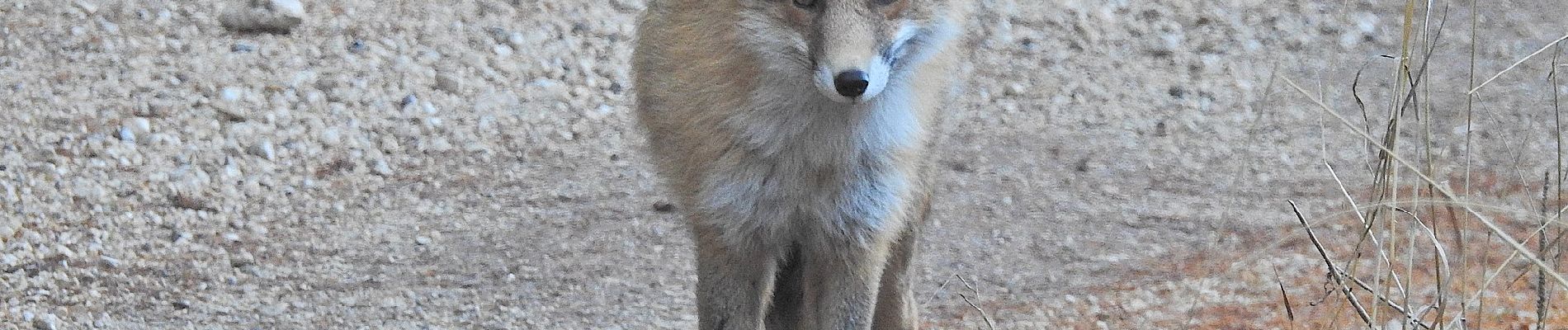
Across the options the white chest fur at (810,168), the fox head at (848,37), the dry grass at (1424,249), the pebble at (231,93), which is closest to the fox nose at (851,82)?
the fox head at (848,37)

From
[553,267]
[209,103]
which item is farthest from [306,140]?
[553,267]

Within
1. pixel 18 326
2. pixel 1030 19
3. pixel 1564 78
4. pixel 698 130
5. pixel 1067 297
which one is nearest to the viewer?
pixel 698 130

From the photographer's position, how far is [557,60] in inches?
315

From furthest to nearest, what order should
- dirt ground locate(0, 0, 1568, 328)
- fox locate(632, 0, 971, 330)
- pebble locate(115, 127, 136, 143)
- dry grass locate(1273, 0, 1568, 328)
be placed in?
pebble locate(115, 127, 136, 143), dirt ground locate(0, 0, 1568, 328), fox locate(632, 0, 971, 330), dry grass locate(1273, 0, 1568, 328)

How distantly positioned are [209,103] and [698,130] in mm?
3640

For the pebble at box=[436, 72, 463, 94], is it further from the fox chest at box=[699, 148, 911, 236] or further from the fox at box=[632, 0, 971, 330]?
the fox chest at box=[699, 148, 911, 236]

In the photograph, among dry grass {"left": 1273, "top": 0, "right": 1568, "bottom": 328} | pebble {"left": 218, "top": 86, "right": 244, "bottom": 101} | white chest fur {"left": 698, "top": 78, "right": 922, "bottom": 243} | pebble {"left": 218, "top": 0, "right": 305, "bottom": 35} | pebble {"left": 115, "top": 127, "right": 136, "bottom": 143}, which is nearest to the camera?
dry grass {"left": 1273, "top": 0, "right": 1568, "bottom": 328}

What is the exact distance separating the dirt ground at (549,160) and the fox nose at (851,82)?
1.67 m

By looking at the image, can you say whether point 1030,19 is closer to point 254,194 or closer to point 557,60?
point 557,60

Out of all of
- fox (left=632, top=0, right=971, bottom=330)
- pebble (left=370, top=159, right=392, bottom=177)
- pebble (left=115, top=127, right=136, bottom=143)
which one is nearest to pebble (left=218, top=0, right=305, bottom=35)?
pebble (left=115, top=127, right=136, bottom=143)

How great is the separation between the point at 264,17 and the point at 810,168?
4521 mm

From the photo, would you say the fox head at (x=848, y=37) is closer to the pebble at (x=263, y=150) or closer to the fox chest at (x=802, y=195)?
the fox chest at (x=802, y=195)

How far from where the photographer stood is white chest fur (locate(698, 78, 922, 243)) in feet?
13.6

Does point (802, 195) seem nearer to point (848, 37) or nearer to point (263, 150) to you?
point (848, 37)
